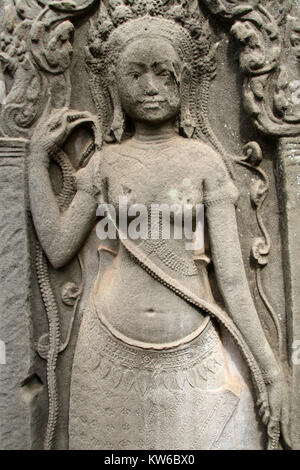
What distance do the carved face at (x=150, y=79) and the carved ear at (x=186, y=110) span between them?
0.08 metres

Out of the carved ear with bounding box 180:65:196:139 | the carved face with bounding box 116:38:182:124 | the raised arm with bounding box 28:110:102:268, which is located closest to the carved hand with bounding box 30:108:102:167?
the raised arm with bounding box 28:110:102:268

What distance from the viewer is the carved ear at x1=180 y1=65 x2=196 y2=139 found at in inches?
120

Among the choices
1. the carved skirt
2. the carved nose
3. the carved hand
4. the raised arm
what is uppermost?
the carved nose

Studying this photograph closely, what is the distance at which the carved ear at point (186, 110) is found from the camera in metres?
3.06

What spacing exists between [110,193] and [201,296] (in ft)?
2.42

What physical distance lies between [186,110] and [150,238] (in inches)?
29.3

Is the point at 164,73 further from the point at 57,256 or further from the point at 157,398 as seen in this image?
the point at 157,398

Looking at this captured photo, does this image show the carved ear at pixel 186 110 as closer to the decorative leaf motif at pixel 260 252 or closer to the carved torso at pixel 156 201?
the carved torso at pixel 156 201

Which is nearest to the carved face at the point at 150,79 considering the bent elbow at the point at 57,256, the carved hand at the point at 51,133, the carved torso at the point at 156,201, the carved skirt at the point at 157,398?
the carved torso at the point at 156,201

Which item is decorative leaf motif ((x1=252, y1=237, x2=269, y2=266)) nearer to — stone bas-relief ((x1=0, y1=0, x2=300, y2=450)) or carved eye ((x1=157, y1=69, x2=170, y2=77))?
stone bas-relief ((x1=0, y1=0, x2=300, y2=450))

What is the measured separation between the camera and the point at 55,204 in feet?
9.94

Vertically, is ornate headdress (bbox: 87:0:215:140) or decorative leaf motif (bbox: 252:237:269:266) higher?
ornate headdress (bbox: 87:0:215:140)

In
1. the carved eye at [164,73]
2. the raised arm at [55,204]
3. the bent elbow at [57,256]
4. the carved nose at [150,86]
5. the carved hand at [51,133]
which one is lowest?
the bent elbow at [57,256]
